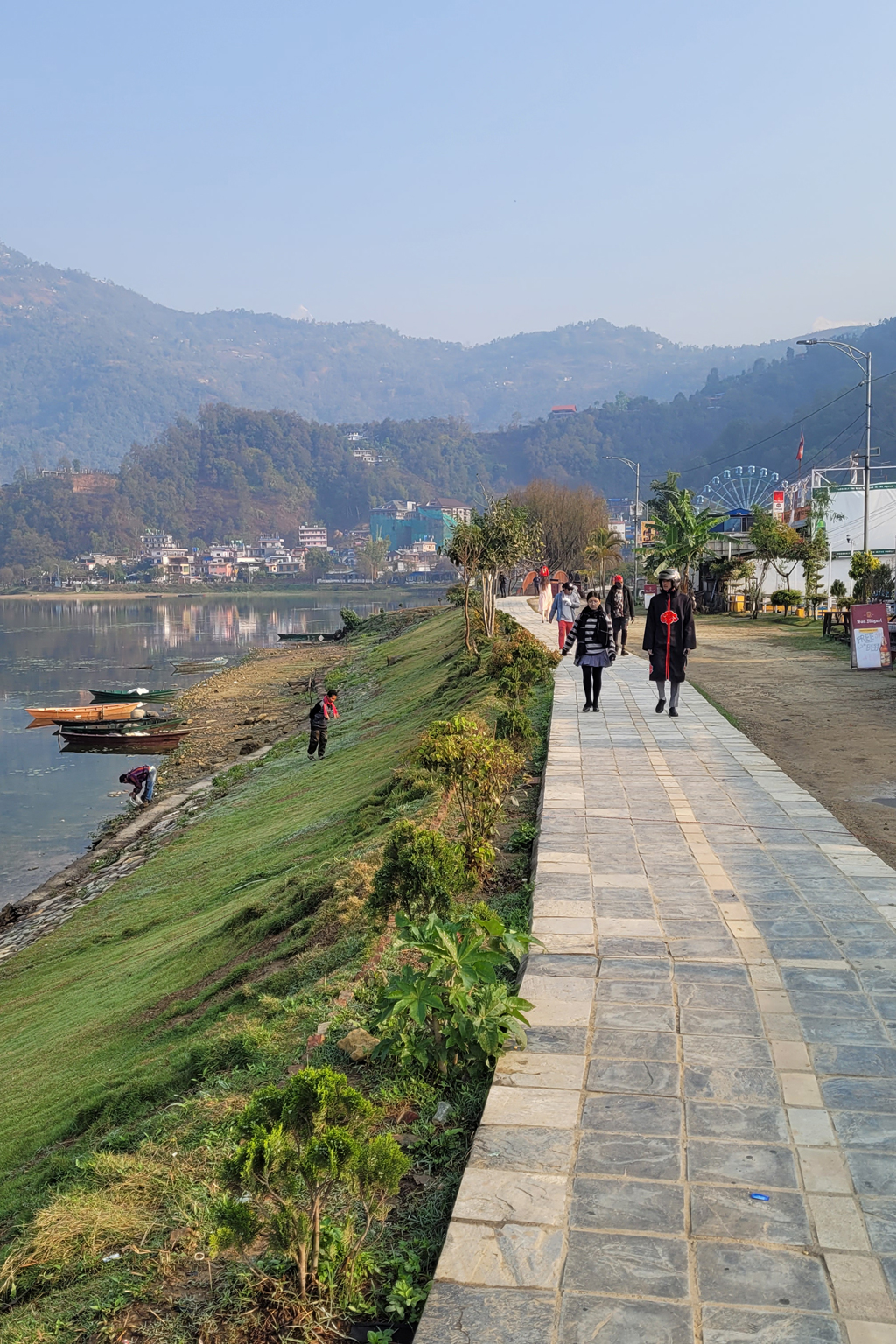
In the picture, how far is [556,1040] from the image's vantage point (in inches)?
168

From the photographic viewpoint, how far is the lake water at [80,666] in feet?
71.2

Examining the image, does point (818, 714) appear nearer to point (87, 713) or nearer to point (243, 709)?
point (243, 709)

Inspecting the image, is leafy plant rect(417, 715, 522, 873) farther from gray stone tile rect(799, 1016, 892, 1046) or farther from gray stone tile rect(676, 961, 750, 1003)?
gray stone tile rect(799, 1016, 892, 1046)

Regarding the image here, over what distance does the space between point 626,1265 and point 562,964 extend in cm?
227

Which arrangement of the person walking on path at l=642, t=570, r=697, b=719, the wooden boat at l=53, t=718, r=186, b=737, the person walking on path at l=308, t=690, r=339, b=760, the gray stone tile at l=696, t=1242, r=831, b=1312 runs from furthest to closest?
the wooden boat at l=53, t=718, r=186, b=737
the person walking on path at l=308, t=690, r=339, b=760
the person walking on path at l=642, t=570, r=697, b=719
the gray stone tile at l=696, t=1242, r=831, b=1312

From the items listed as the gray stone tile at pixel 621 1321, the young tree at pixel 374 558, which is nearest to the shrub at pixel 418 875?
the gray stone tile at pixel 621 1321

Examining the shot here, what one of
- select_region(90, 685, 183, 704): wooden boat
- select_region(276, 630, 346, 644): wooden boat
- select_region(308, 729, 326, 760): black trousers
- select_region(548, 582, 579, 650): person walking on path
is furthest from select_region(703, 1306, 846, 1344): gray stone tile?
select_region(276, 630, 346, 644): wooden boat

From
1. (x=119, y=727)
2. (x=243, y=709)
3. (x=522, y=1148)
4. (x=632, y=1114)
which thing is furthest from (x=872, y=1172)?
(x=243, y=709)

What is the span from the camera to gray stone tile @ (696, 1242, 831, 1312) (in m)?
2.71

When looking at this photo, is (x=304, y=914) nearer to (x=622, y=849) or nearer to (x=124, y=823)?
(x=622, y=849)

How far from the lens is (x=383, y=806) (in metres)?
11.4

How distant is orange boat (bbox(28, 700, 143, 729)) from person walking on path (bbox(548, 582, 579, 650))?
15.0 metres

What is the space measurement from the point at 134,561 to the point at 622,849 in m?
173

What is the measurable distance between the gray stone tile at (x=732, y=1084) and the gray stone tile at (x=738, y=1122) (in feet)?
0.18
